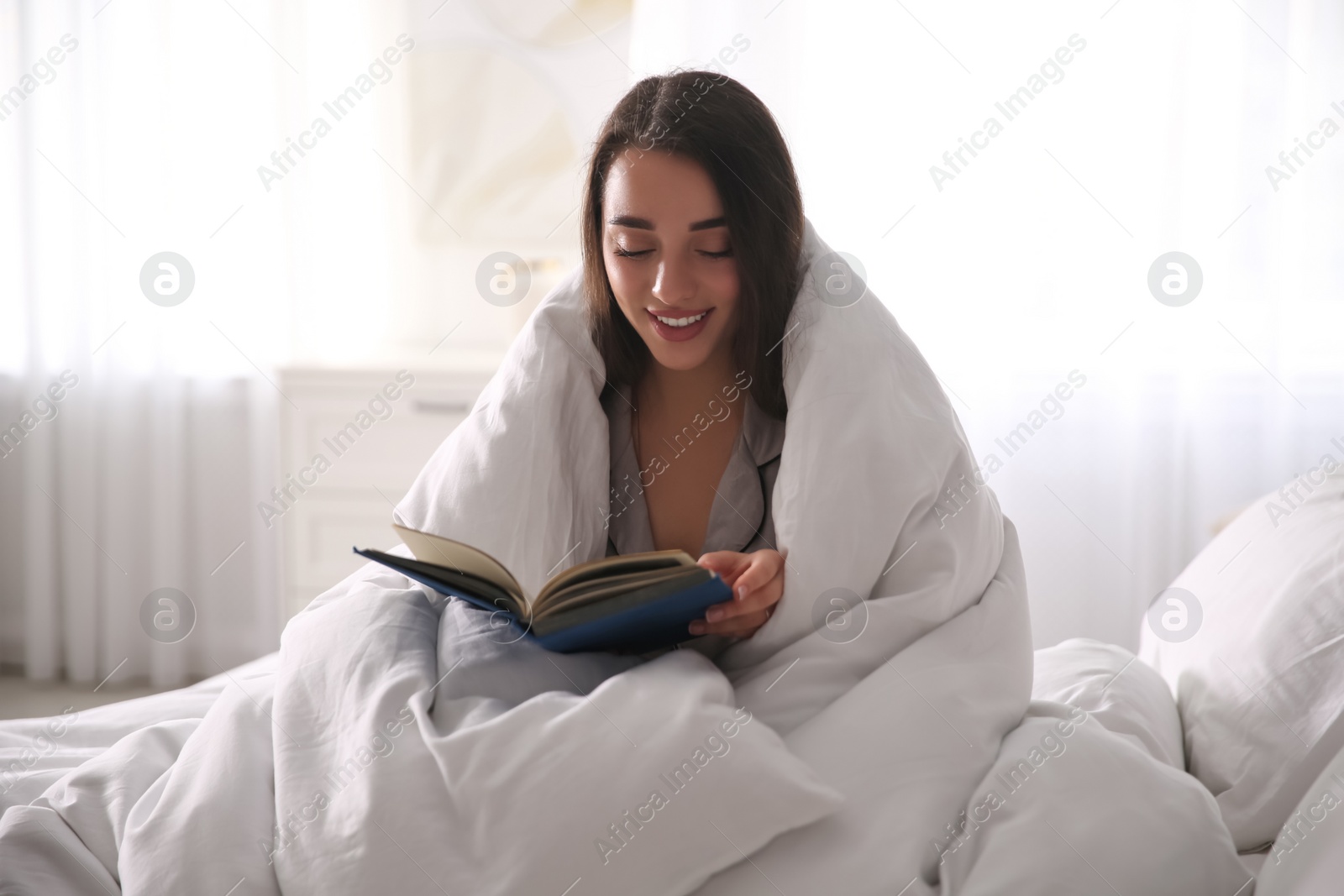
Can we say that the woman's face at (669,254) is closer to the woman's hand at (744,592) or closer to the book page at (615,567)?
the woman's hand at (744,592)

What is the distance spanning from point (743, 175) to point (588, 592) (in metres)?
0.53

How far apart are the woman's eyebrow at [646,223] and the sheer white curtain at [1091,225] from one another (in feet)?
4.55

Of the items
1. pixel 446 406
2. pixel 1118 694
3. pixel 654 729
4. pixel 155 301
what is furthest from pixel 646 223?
pixel 155 301

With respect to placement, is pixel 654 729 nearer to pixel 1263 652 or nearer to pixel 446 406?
pixel 1263 652

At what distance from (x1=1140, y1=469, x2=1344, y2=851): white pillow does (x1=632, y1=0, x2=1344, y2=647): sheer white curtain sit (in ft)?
3.64

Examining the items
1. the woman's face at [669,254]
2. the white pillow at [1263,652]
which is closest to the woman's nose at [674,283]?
the woman's face at [669,254]

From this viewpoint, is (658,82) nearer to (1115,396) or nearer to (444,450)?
(444,450)

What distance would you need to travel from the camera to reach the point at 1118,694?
44.6 inches

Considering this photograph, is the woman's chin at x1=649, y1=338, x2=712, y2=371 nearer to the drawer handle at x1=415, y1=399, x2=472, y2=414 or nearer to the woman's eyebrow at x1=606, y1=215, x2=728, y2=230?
the woman's eyebrow at x1=606, y1=215, x2=728, y2=230

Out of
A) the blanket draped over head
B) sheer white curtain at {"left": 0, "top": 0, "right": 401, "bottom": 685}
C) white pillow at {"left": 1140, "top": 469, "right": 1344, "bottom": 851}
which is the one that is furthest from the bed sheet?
sheer white curtain at {"left": 0, "top": 0, "right": 401, "bottom": 685}

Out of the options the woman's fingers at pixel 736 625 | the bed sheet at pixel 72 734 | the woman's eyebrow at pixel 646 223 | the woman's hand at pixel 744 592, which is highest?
the woman's eyebrow at pixel 646 223

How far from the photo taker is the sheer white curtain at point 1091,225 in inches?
92.4

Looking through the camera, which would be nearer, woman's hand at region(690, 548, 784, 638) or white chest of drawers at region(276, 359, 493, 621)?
woman's hand at region(690, 548, 784, 638)

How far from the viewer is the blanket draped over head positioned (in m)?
0.82
